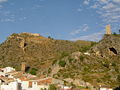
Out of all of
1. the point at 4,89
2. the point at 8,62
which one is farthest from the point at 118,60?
the point at 8,62

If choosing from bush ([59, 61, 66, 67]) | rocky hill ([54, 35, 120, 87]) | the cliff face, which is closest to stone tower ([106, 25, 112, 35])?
rocky hill ([54, 35, 120, 87])

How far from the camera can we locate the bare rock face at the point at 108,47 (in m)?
73.5

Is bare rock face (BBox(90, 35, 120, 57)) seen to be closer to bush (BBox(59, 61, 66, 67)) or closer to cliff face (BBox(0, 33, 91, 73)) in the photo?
bush (BBox(59, 61, 66, 67))

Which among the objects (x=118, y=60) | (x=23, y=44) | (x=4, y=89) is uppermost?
(x=23, y=44)

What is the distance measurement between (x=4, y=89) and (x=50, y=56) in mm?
71544

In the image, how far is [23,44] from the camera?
113625mm

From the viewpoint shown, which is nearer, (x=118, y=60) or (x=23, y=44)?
(x=118, y=60)

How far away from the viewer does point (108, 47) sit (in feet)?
245

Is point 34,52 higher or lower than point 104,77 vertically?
higher

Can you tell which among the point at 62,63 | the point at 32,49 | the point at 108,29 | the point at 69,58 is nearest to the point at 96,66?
the point at 69,58

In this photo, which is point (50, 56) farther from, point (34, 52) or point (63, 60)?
point (63, 60)

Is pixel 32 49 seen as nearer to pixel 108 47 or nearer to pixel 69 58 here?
pixel 108 47

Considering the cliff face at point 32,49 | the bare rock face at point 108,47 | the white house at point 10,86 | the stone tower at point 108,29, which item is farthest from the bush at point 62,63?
the cliff face at point 32,49

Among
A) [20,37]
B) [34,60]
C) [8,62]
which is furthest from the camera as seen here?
[20,37]
